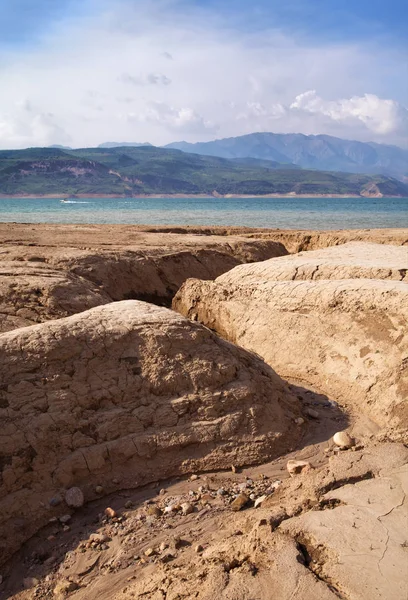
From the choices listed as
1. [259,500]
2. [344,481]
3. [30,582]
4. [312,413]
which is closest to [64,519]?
[30,582]

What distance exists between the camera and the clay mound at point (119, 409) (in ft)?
12.7

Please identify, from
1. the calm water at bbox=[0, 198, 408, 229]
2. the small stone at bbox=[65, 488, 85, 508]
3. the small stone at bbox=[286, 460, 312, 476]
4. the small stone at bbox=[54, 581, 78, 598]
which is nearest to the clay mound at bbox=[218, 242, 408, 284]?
the small stone at bbox=[286, 460, 312, 476]

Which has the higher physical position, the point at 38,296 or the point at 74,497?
the point at 38,296

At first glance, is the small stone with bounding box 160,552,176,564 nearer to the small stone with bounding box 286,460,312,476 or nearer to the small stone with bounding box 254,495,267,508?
the small stone with bounding box 254,495,267,508

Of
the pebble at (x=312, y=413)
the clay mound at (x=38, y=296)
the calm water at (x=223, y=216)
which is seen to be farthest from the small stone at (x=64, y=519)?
the calm water at (x=223, y=216)

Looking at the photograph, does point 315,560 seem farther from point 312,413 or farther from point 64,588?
point 312,413

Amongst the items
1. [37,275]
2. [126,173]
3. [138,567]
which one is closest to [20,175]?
[126,173]

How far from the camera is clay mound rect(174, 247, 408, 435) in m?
5.37

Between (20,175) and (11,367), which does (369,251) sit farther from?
(20,175)

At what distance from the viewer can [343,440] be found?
4.66 metres

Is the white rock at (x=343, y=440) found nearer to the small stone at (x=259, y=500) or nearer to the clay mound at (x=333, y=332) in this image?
the clay mound at (x=333, y=332)

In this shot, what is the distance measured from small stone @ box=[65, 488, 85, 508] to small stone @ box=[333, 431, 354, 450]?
6.77 feet

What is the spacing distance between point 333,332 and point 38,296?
3.47 meters

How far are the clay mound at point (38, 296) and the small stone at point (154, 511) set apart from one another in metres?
2.93
